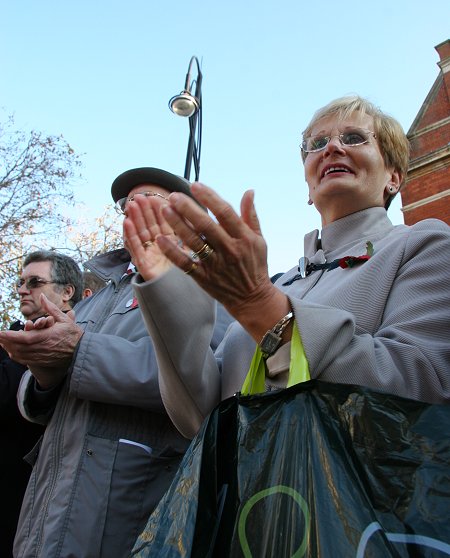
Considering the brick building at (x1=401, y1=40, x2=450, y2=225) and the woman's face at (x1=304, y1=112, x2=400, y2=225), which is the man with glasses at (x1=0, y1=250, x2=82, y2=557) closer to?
the woman's face at (x1=304, y1=112, x2=400, y2=225)

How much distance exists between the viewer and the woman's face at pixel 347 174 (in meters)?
1.96

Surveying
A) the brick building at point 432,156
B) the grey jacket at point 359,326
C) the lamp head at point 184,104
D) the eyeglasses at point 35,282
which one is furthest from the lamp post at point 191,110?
the brick building at point 432,156

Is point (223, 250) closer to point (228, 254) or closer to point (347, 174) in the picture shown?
point (228, 254)

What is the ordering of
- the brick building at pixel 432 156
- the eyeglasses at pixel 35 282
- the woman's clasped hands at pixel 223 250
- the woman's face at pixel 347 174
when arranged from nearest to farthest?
1. the woman's clasped hands at pixel 223 250
2. the woman's face at pixel 347 174
3. the eyeglasses at pixel 35 282
4. the brick building at pixel 432 156

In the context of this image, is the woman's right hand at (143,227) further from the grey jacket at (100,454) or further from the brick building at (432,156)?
the brick building at (432,156)

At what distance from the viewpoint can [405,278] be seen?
4.84 feet

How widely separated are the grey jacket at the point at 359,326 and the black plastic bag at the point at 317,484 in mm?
143

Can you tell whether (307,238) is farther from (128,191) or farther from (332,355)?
(128,191)

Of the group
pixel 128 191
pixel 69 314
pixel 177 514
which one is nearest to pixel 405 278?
pixel 177 514

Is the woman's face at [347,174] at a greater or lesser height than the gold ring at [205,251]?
greater

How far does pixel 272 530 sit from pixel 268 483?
86mm

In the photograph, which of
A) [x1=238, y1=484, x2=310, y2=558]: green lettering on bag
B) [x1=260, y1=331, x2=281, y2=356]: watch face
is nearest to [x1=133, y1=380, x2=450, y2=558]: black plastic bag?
[x1=238, y1=484, x2=310, y2=558]: green lettering on bag

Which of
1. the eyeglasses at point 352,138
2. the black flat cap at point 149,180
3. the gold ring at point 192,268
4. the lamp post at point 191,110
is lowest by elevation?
the gold ring at point 192,268

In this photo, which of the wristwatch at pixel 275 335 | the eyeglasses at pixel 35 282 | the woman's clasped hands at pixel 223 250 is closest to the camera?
the woman's clasped hands at pixel 223 250
